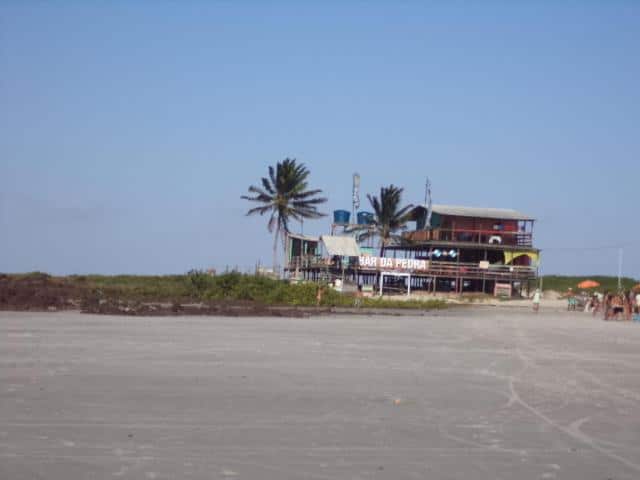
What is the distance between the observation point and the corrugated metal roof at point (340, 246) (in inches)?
2056

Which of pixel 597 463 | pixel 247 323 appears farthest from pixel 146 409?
pixel 247 323

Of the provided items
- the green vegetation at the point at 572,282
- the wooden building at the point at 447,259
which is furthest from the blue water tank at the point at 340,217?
the green vegetation at the point at 572,282

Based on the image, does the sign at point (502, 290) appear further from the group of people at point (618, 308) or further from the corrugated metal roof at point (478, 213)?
the group of people at point (618, 308)

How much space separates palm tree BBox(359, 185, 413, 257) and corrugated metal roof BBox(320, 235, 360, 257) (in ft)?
41.8

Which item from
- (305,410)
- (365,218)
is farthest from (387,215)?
(305,410)

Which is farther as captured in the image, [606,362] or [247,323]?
[247,323]

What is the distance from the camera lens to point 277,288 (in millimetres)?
36125

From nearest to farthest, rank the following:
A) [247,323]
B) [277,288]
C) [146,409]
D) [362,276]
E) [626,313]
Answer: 1. [146,409]
2. [247,323]
3. [626,313]
4. [277,288]
5. [362,276]

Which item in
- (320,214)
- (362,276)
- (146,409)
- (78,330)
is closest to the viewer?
(146,409)

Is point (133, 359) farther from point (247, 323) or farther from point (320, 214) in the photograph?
point (320, 214)

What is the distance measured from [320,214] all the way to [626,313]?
35960 millimetres

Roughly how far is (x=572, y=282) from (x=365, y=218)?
22.1m

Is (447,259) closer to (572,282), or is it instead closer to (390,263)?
(390,263)

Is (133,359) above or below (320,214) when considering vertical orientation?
below
